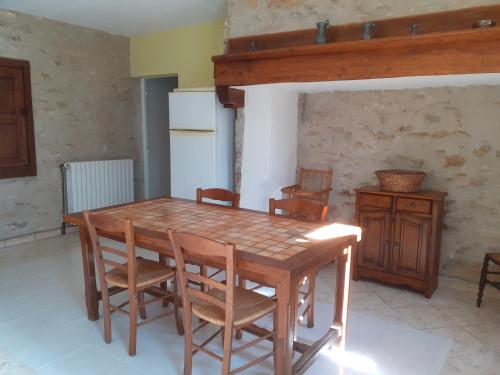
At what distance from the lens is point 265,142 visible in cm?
408

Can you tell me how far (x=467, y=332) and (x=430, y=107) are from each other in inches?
78.7

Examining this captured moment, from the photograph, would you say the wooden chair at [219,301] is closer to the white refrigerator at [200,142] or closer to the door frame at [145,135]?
the white refrigerator at [200,142]

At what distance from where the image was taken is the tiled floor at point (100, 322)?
237 centimetres

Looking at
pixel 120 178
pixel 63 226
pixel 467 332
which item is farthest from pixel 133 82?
pixel 467 332

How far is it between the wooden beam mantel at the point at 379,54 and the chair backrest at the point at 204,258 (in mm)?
1994

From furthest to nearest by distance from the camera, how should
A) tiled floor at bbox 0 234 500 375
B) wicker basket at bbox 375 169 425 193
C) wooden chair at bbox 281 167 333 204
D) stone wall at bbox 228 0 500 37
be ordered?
wooden chair at bbox 281 167 333 204, wicker basket at bbox 375 169 425 193, stone wall at bbox 228 0 500 37, tiled floor at bbox 0 234 500 375

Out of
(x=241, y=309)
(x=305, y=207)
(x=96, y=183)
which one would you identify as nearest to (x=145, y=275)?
(x=241, y=309)

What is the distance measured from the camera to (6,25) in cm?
441

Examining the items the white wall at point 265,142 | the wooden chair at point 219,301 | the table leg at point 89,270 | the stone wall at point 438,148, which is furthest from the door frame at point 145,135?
the wooden chair at point 219,301

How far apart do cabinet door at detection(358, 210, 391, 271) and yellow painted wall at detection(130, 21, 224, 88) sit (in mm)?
2737

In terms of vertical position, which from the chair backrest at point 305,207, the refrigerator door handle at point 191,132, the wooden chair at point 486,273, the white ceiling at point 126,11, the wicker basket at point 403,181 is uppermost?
the white ceiling at point 126,11

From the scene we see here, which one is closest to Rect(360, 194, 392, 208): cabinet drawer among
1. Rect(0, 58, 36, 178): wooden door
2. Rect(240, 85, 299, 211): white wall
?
Rect(240, 85, 299, 211): white wall

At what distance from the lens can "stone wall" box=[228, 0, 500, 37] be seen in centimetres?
294

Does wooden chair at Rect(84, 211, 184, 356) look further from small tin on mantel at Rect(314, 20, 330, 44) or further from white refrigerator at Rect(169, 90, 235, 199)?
small tin on mantel at Rect(314, 20, 330, 44)
